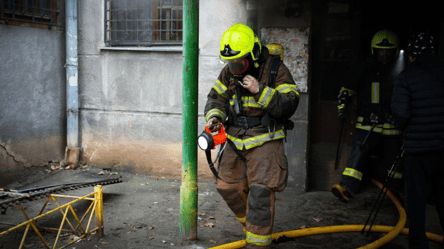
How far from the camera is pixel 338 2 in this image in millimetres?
5977

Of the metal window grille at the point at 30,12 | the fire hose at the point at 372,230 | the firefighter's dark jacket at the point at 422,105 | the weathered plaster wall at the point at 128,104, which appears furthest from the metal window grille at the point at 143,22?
the firefighter's dark jacket at the point at 422,105

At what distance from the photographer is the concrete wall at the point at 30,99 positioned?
6.45 metres

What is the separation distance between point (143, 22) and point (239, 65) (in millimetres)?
3725

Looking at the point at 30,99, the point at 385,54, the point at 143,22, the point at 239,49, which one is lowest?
the point at 30,99

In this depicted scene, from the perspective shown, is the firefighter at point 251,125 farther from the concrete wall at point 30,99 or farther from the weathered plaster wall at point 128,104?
the concrete wall at point 30,99

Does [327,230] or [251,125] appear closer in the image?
[251,125]

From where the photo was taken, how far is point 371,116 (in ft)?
18.4

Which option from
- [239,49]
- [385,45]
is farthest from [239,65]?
[385,45]

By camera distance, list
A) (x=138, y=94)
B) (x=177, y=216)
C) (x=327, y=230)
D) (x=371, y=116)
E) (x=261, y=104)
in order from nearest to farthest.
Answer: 1. (x=261, y=104)
2. (x=327, y=230)
3. (x=177, y=216)
4. (x=371, y=116)
5. (x=138, y=94)

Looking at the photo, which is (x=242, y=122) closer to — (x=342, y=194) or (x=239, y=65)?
(x=239, y=65)

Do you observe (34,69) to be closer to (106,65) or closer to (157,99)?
(106,65)

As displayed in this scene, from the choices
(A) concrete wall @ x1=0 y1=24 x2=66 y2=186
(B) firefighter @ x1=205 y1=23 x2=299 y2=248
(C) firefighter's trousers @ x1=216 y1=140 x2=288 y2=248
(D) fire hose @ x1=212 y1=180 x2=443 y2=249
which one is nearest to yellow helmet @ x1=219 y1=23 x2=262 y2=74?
(B) firefighter @ x1=205 y1=23 x2=299 y2=248

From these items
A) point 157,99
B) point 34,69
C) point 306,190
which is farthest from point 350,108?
point 34,69

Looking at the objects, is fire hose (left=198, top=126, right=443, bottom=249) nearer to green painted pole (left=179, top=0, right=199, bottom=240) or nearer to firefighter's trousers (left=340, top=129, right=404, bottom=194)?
green painted pole (left=179, top=0, right=199, bottom=240)
